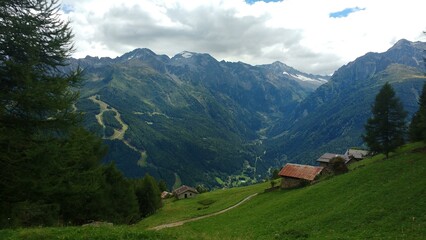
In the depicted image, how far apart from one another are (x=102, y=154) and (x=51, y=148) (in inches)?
1234

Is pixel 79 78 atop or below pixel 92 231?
atop

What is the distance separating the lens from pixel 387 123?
61000mm

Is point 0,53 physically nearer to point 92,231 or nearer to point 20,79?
point 20,79

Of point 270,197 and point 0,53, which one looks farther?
point 270,197

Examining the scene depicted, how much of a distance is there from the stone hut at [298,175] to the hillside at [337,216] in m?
13.7

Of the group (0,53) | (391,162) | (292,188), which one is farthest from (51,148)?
(292,188)

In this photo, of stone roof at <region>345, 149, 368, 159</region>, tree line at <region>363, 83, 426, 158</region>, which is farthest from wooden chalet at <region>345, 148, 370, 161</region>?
tree line at <region>363, 83, 426, 158</region>

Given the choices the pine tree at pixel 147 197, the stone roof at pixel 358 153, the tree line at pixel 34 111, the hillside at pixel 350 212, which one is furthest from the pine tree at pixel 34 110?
the stone roof at pixel 358 153

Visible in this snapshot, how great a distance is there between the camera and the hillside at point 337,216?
2083cm

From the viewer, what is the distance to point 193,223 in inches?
2087

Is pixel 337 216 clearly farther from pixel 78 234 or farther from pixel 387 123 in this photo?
pixel 387 123

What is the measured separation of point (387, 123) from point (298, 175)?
18.9 metres

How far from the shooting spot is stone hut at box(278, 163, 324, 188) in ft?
211

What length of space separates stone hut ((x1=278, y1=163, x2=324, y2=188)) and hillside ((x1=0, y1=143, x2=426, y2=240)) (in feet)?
44.8
